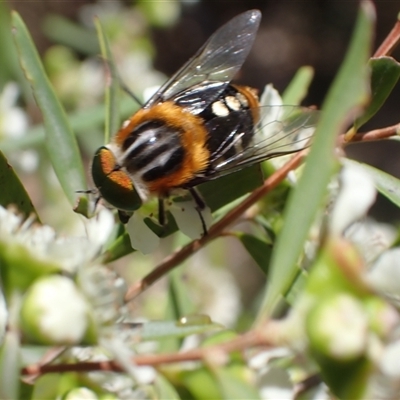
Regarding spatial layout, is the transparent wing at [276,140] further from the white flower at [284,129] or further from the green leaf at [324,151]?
the green leaf at [324,151]

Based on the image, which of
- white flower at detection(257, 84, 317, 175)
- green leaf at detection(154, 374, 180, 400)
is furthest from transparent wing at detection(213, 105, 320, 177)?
green leaf at detection(154, 374, 180, 400)

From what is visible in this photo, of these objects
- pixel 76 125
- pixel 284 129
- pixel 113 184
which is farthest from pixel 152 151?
pixel 76 125

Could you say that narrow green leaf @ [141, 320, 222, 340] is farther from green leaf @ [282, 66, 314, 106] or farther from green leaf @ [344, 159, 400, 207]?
green leaf @ [282, 66, 314, 106]

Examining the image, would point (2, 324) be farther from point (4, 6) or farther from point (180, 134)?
point (4, 6)

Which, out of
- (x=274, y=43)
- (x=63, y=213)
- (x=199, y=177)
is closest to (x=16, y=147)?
(x=63, y=213)

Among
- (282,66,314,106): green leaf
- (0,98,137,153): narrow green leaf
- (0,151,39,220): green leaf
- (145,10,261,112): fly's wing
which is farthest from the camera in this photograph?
(0,98,137,153): narrow green leaf

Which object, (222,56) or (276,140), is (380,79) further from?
(222,56)
